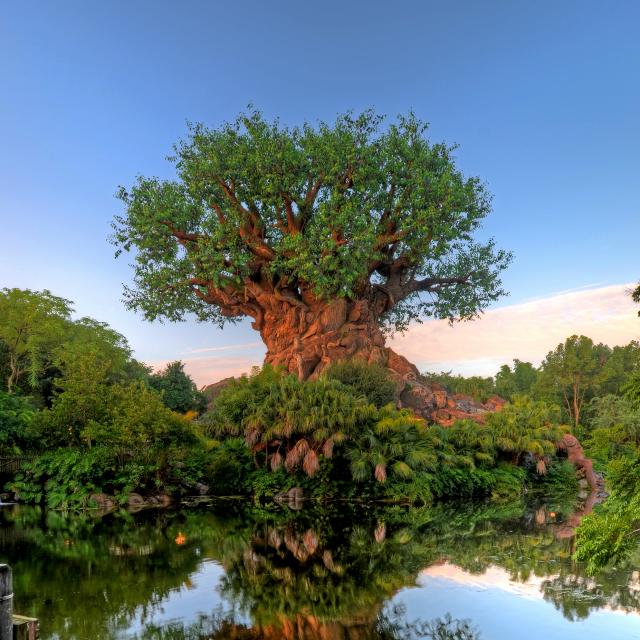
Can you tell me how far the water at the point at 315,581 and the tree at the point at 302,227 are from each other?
1521 centimetres

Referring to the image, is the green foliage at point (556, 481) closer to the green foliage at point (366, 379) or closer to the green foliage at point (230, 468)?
the green foliage at point (366, 379)

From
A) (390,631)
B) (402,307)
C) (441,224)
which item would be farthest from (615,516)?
(402,307)

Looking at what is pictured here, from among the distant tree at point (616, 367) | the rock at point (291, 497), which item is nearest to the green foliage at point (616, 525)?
Answer: the rock at point (291, 497)

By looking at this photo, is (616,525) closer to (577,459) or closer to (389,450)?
(389,450)

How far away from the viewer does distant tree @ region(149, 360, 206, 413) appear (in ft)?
143

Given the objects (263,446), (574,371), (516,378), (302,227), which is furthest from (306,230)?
(516,378)

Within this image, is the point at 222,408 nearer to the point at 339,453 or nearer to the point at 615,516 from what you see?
the point at 339,453

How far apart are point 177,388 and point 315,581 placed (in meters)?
36.3

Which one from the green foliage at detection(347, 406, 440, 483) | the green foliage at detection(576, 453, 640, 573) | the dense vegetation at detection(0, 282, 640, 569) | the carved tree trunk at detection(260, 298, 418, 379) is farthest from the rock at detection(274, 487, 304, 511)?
the green foliage at detection(576, 453, 640, 573)

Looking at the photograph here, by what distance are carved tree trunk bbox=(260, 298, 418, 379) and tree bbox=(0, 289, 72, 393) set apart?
15466 mm

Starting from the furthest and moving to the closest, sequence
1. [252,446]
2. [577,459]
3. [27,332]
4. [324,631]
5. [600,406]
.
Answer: [27,332] < [600,406] < [577,459] < [252,446] < [324,631]

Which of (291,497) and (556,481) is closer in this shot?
(291,497)

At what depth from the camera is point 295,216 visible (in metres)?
31.2

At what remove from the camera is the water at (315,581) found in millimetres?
7464
